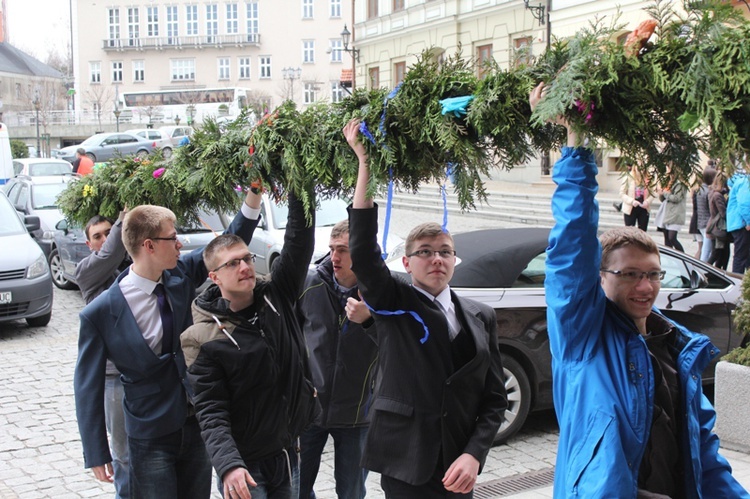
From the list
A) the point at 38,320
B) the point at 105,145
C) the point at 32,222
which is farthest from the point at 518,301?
the point at 105,145

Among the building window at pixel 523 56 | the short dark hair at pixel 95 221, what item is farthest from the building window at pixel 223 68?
the building window at pixel 523 56

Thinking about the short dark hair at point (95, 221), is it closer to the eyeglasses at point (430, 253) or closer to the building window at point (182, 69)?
the eyeglasses at point (430, 253)

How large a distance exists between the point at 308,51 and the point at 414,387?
78.4 metres

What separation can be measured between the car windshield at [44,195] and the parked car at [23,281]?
457 cm

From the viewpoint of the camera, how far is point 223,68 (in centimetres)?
8275

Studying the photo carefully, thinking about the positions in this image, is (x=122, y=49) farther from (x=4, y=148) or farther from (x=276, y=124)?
(x=276, y=124)

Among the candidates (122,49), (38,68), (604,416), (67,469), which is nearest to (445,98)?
(604,416)

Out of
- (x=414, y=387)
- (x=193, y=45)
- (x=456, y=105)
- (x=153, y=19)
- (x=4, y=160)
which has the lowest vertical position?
(x=414, y=387)

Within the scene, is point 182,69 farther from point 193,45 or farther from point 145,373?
point 145,373

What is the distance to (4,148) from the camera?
2089 cm

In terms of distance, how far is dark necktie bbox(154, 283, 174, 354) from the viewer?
4141 millimetres

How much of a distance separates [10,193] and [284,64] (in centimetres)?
6443

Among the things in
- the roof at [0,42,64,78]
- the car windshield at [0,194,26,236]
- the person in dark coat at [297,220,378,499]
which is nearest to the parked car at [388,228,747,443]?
the person in dark coat at [297,220,378,499]

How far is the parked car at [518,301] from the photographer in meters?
6.67
